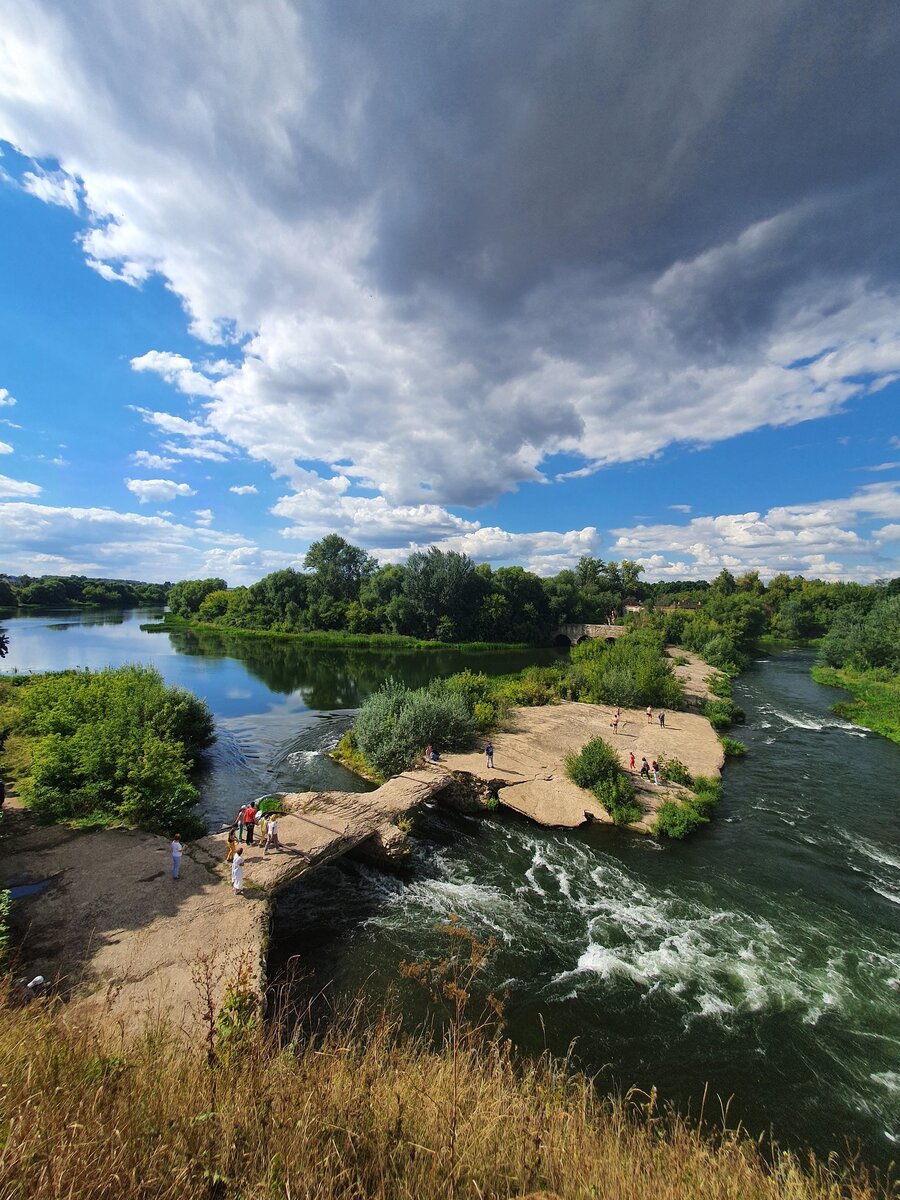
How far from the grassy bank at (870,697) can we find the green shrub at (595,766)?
70.7ft

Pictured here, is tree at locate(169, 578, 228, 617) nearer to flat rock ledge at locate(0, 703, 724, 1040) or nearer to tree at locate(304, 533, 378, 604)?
tree at locate(304, 533, 378, 604)

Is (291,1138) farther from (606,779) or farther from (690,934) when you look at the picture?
(606,779)

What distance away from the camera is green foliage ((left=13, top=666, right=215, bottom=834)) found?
15.6 metres

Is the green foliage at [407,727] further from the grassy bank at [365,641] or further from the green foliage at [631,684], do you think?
the grassy bank at [365,641]

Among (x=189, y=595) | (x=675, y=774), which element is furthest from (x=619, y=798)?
(x=189, y=595)

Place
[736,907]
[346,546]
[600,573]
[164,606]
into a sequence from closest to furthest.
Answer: [736,907]
[346,546]
[600,573]
[164,606]

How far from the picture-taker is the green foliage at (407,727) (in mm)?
22188

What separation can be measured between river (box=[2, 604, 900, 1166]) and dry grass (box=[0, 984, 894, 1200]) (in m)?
4.66

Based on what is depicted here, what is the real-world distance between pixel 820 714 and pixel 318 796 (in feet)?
120

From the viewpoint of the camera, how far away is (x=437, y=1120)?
357cm

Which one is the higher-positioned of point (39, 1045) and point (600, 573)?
point (600, 573)

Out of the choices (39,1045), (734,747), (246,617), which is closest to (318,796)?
(39,1045)

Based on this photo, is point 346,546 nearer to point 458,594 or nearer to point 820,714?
point 458,594

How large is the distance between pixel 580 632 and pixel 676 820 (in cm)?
6778
